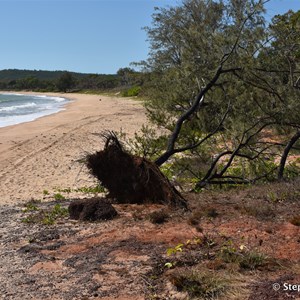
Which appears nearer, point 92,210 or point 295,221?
point 295,221

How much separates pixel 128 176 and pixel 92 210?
0.91 metres

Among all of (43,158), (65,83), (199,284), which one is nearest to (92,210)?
(199,284)

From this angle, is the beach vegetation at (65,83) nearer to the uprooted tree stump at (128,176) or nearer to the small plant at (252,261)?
the uprooted tree stump at (128,176)

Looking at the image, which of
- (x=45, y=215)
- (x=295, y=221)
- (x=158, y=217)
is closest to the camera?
(x=295, y=221)

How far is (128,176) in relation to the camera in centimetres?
677

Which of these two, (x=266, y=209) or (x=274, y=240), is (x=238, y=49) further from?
(x=274, y=240)

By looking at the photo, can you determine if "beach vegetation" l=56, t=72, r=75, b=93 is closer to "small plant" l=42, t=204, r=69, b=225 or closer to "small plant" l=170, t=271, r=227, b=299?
"small plant" l=42, t=204, r=69, b=225

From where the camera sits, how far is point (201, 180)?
8180 mm

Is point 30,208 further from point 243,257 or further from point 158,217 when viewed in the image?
point 243,257

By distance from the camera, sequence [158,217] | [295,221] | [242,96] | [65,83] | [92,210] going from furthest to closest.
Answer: [65,83] → [242,96] → [92,210] → [158,217] → [295,221]

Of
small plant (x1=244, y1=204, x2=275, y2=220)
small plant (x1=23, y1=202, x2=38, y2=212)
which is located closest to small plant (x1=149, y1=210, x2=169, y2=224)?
→ small plant (x1=244, y1=204, x2=275, y2=220)

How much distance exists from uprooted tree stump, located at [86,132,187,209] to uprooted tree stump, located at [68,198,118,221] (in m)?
0.66

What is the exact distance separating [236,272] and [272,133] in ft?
19.0

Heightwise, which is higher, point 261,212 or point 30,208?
point 261,212
